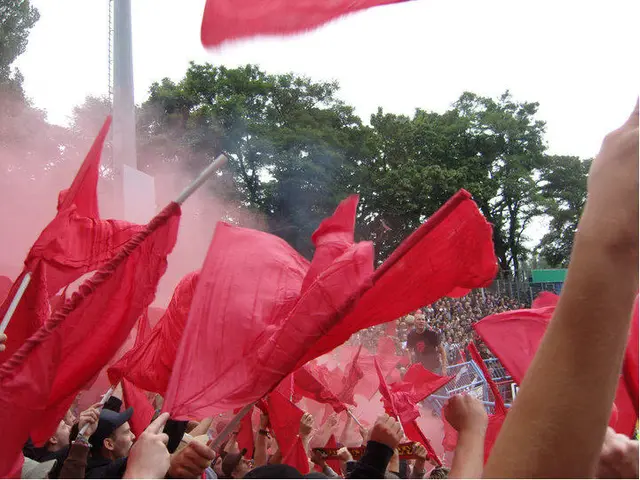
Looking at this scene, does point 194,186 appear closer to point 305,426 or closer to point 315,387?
point 305,426

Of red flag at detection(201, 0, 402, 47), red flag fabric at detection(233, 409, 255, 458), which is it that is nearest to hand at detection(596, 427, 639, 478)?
red flag at detection(201, 0, 402, 47)

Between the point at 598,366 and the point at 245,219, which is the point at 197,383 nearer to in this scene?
the point at 598,366

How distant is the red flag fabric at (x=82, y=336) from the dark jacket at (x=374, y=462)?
869 millimetres

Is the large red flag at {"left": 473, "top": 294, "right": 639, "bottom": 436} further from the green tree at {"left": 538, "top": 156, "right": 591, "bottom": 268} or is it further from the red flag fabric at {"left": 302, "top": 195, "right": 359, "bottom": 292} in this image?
the green tree at {"left": 538, "top": 156, "right": 591, "bottom": 268}

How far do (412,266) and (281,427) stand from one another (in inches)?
51.1

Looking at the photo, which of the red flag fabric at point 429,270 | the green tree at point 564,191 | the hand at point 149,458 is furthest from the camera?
the green tree at point 564,191

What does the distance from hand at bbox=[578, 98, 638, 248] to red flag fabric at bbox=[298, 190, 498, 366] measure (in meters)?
1.11

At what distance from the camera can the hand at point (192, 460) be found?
1.52m

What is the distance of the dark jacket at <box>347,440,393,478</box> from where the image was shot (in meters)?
1.66

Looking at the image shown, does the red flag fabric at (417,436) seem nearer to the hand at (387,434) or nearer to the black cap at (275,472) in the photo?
the hand at (387,434)

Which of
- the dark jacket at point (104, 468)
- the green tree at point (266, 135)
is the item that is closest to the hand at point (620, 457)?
the dark jacket at point (104, 468)

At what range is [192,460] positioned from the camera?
5.03 ft

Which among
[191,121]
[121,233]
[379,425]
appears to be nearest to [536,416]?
[379,425]

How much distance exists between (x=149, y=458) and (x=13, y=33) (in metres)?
10.4
